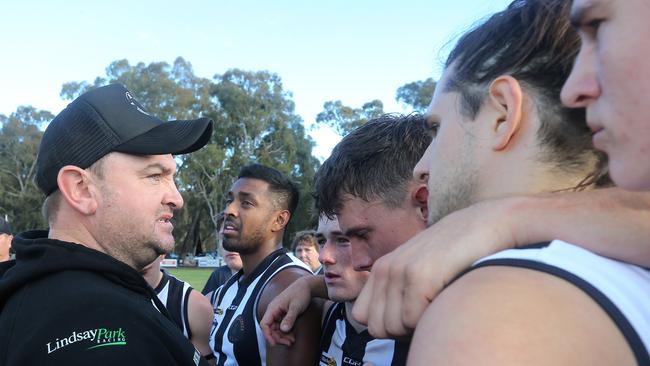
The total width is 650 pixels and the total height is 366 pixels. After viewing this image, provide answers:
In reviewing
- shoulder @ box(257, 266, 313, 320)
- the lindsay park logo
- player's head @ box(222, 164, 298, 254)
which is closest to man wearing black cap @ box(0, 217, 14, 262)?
player's head @ box(222, 164, 298, 254)

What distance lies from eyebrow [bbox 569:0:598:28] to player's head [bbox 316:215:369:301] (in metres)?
2.05

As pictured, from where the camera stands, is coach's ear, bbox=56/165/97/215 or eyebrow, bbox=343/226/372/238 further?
eyebrow, bbox=343/226/372/238

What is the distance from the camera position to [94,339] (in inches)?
74.9

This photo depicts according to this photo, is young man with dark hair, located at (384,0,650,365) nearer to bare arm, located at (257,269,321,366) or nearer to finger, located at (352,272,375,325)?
finger, located at (352,272,375,325)

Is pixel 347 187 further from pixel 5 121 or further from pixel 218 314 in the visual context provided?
pixel 5 121

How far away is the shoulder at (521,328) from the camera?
0.85m

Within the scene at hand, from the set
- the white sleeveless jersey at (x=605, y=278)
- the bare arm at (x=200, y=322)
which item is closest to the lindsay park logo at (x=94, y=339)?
the white sleeveless jersey at (x=605, y=278)

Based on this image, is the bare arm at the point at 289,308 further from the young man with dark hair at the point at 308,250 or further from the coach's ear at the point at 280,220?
the young man with dark hair at the point at 308,250

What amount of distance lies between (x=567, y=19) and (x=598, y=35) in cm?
40

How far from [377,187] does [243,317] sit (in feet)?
7.08

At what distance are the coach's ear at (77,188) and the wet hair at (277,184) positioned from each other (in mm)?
3167

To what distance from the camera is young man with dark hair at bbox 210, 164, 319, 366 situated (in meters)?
3.34

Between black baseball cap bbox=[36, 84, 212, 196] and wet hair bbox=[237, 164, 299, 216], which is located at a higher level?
black baseball cap bbox=[36, 84, 212, 196]

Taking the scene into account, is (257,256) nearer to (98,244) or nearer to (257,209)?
(257,209)
